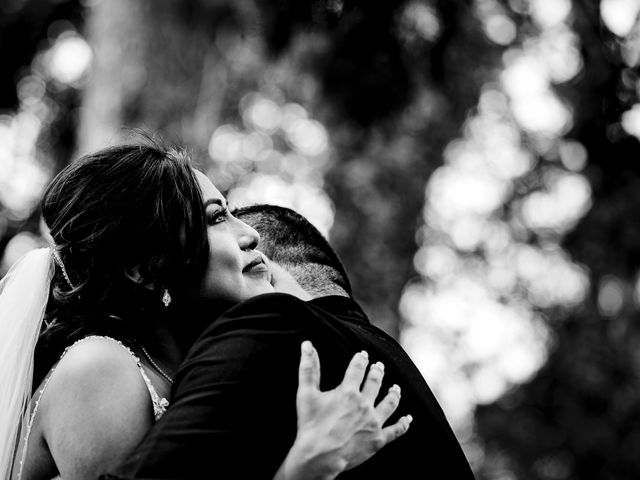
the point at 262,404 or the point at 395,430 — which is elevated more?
the point at 262,404

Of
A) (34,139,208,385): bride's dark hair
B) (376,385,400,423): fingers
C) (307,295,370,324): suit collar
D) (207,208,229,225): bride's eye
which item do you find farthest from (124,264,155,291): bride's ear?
(376,385,400,423): fingers

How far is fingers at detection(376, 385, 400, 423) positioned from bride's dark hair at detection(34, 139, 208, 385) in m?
0.83

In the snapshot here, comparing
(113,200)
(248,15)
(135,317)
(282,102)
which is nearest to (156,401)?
(135,317)

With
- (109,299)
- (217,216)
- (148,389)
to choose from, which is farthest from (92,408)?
(217,216)

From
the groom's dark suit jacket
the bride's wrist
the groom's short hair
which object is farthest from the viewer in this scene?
the groom's short hair

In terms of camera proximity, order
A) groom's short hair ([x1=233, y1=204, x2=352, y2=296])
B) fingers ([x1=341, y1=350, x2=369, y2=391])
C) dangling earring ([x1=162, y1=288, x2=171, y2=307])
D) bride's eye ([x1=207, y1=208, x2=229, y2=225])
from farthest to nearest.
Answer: groom's short hair ([x1=233, y1=204, x2=352, y2=296]) < bride's eye ([x1=207, y1=208, x2=229, y2=225]) < dangling earring ([x1=162, y1=288, x2=171, y2=307]) < fingers ([x1=341, y1=350, x2=369, y2=391])

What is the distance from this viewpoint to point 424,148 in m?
13.6

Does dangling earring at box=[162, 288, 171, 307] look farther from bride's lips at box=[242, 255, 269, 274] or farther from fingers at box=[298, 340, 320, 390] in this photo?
fingers at box=[298, 340, 320, 390]

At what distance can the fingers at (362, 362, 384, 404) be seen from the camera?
2445mm

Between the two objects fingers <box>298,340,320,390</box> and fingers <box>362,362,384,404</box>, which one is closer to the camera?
fingers <box>298,340,320,390</box>

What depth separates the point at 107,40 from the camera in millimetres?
7051

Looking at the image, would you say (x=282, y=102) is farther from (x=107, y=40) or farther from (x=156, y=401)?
(x=156, y=401)

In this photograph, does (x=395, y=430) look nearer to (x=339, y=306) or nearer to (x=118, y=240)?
(x=339, y=306)

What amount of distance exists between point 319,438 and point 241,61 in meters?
11.3
